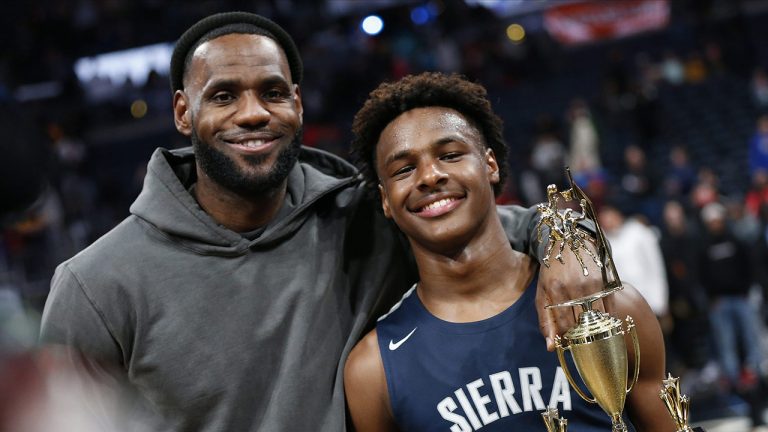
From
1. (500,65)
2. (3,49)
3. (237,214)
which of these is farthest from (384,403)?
(3,49)

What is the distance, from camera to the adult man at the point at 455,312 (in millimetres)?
2688

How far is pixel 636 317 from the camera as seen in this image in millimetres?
2668

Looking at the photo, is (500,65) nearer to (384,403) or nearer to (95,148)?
(95,148)

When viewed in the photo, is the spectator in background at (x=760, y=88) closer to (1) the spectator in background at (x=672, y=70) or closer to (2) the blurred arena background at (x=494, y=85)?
(2) the blurred arena background at (x=494, y=85)

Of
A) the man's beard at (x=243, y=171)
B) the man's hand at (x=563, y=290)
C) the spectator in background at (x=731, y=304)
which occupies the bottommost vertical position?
the spectator in background at (x=731, y=304)

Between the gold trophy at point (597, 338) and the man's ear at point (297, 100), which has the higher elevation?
the man's ear at point (297, 100)

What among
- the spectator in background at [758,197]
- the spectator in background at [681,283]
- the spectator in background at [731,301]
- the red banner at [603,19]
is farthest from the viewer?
the red banner at [603,19]

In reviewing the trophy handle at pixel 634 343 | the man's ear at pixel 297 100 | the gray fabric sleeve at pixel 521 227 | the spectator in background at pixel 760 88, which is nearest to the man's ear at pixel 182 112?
the man's ear at pixel 297 100

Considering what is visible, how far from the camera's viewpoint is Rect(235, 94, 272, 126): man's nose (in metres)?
2.88

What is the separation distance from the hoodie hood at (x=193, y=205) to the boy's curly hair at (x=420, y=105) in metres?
0.19

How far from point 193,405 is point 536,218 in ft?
4.16

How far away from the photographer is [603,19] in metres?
17.3

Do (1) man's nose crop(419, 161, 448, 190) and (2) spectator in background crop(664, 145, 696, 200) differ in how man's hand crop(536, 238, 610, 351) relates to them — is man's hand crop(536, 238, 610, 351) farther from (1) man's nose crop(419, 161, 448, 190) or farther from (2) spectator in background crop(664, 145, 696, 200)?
(2) spectator in background crop(664, 145, 696, 200)

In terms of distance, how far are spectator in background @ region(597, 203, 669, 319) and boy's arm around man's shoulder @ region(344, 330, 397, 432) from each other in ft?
18.7
